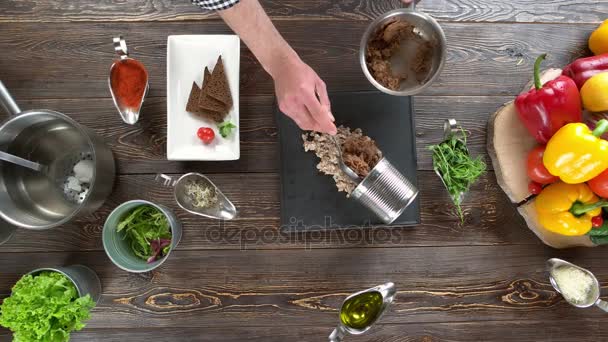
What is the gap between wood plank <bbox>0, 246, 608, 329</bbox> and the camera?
3.74ft

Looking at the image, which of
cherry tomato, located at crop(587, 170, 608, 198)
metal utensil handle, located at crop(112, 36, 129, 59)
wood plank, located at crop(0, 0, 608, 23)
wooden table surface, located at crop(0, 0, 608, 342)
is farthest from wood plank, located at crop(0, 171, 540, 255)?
wood plank, located at crop(0, 0, 608, 23)

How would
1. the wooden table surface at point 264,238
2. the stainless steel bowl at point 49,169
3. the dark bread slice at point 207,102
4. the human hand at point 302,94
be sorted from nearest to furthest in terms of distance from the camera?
1. the human hand at point 302,94
2. the stainless steel bowl at point 49,169
3. the dark bread slice at point 207,102
4. the wooden table surface at point 264,238

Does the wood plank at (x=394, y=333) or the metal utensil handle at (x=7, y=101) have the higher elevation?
the metal utensil handle at (x=7, y=101)

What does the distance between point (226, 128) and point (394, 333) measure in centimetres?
71

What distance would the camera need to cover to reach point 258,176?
1.16 meters

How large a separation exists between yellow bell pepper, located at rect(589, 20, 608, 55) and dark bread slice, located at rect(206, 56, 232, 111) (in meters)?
1.01

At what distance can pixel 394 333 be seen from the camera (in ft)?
3.82

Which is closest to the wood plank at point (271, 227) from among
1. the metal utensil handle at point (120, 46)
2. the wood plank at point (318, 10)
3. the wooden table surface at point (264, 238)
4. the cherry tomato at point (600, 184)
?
the wooden table surface at point (264, 238)

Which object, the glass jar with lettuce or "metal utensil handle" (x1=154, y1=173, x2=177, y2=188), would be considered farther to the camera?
"metal utensil handle" (x1=154, y1=173, x2=177, y2=188)

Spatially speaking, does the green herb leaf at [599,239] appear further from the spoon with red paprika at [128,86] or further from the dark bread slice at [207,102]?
the spoon with red paprika at [128,86]

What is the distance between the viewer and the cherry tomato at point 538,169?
1039mm

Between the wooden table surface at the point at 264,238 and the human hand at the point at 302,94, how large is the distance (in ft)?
0.98

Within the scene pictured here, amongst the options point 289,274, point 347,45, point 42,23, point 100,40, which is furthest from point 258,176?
point 42,23

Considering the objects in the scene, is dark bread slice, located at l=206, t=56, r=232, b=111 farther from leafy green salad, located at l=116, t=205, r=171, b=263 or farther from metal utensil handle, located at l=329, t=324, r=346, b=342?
metal utensil handle, located at l=329, t=324, r=346, b=342
